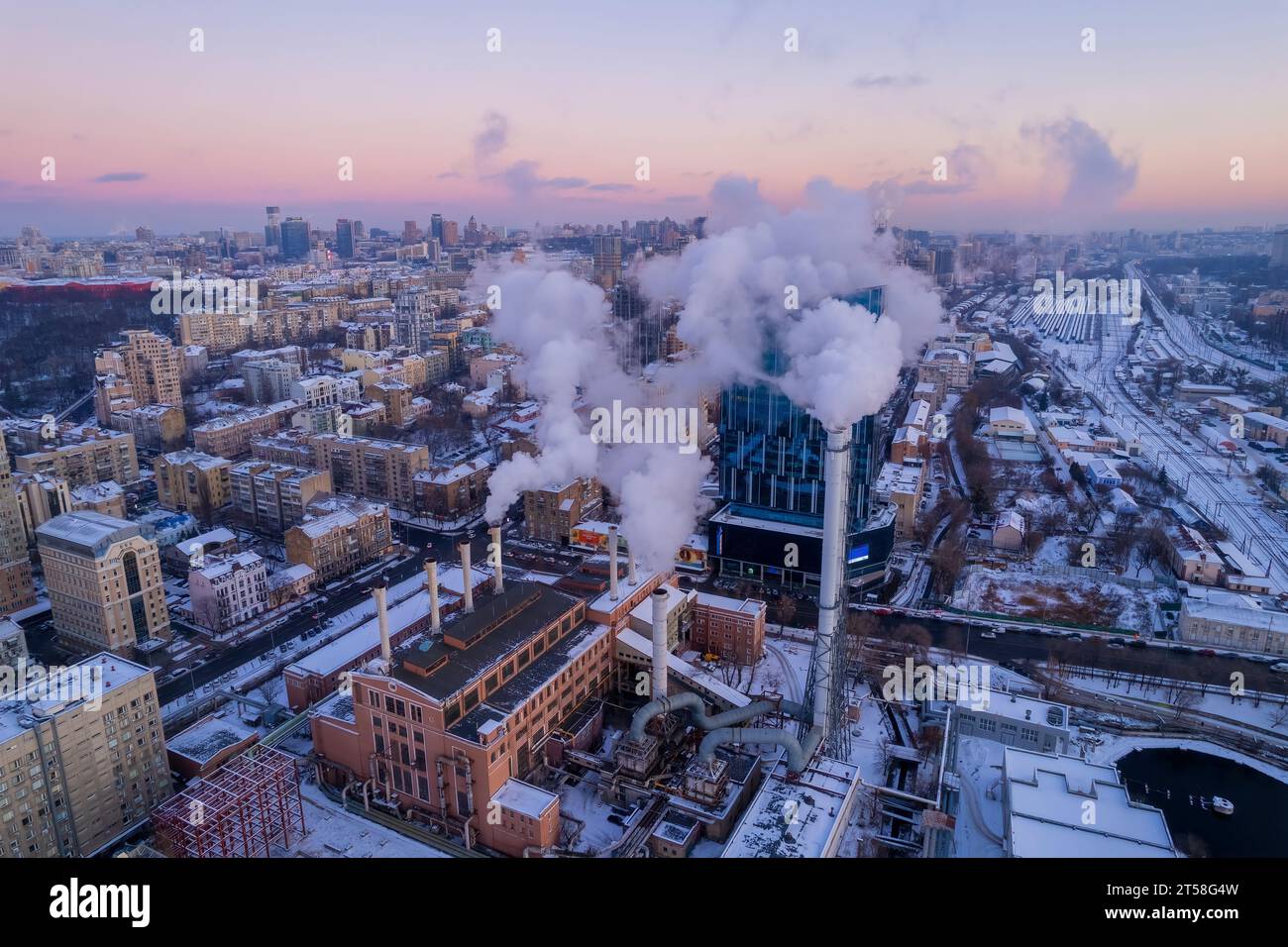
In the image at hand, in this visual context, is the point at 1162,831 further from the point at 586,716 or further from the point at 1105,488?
the point at 1105,488

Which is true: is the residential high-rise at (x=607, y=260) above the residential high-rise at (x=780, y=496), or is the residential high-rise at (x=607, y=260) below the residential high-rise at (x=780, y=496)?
above

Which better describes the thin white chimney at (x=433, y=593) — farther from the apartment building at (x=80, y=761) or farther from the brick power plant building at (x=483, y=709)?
the apartment building at (x=80, y=761)

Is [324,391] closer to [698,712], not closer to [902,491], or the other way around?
[902,491]

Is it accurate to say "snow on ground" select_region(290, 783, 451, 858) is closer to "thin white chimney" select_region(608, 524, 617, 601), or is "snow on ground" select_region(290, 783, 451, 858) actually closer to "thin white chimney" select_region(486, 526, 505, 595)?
"thin white chimney" select_region(486, 526, 505, 595)

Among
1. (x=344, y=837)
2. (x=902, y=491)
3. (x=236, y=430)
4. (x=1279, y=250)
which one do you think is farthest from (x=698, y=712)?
(x=1279, y=250)

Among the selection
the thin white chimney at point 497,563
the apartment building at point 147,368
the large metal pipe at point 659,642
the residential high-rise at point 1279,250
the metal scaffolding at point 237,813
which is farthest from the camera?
the residential high-rise at point 1279,250

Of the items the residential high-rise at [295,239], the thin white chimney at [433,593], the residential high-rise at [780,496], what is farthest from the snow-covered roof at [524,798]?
the residential high-rise at [295,239]
